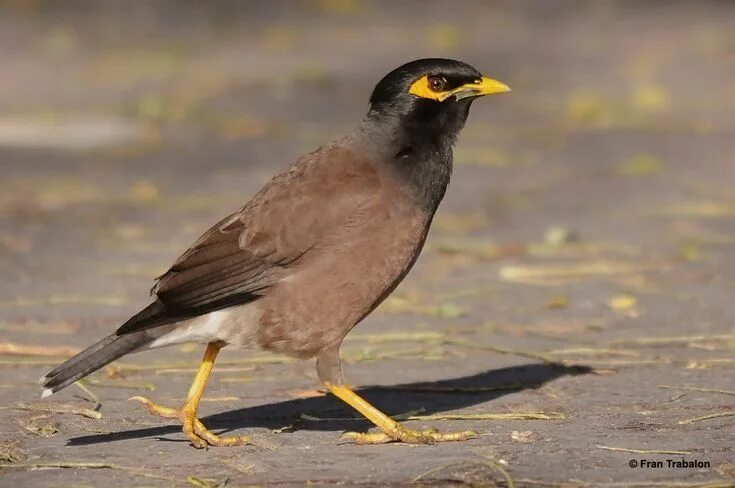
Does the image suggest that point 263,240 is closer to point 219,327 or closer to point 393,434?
point 219,327

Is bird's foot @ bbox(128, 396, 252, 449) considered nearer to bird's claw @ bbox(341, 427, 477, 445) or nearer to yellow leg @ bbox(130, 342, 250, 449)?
yellow leg @ bbox(130, 342, 250, 449)

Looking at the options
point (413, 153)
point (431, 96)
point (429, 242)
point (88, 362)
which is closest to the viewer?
point (88, 362)

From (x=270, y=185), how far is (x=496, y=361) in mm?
1562

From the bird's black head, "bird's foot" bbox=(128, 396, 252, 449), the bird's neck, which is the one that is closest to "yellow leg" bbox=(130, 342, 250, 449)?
"bird's foot" bbox=(128, 396, 252, 449)

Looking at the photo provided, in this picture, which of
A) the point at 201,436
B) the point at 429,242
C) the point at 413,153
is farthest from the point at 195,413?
the point at 429,242

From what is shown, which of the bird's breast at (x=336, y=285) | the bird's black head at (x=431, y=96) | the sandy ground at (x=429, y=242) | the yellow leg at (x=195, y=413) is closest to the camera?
the sandy ground at (x=429, y=242)

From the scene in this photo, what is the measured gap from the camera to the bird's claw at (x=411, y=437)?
5.50 meters

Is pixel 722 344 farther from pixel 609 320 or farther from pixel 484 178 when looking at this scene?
pixel 484 178

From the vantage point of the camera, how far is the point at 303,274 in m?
5.70

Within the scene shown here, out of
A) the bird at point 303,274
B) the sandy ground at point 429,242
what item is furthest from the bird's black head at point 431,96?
the sandy ground at point 429,242

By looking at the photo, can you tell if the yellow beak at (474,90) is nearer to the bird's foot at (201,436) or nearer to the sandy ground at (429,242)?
the sandy ground at (429,242)

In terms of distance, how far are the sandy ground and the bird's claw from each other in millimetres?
65

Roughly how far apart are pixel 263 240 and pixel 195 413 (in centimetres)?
67

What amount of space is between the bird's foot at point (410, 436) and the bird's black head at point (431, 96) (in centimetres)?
117
